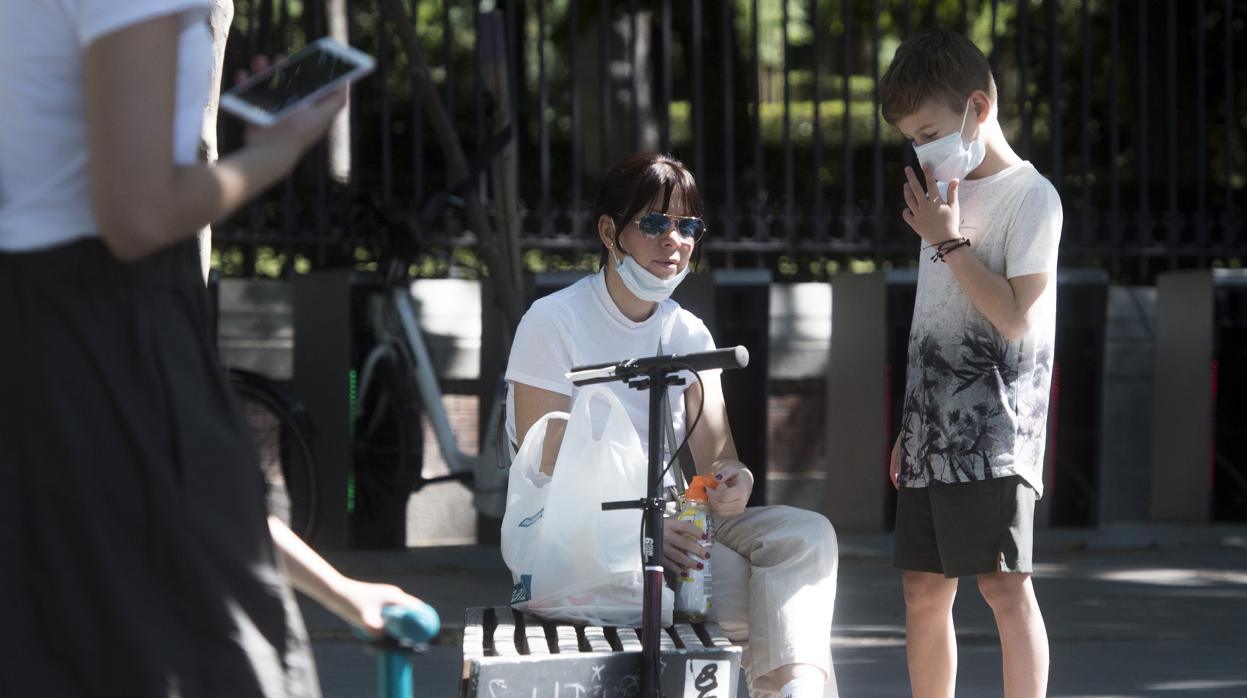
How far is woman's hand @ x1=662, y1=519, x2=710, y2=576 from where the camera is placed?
3.55 metres

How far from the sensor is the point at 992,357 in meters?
3.78

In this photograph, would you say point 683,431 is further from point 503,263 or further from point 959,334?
point 503,263

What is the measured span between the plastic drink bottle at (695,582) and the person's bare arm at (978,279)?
711 mm

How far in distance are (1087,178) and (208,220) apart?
7.43m

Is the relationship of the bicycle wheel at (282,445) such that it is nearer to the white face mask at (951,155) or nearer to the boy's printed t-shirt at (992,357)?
the boy's printed t-shirt at (992,357)

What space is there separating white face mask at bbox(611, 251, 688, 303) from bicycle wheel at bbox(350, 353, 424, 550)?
3.59 meters

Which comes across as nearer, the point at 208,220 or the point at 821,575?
the point at 208,220

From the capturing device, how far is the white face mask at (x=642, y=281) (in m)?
3.87

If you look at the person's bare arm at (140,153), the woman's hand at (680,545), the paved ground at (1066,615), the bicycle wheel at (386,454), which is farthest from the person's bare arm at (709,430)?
the bicycle wheel at (386,454)

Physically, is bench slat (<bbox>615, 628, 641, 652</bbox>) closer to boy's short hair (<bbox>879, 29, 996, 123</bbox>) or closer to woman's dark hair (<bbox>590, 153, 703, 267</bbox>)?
woman's dark hair (<bbox>590, 153, 703, 267</bbox>)

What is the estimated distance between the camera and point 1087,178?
28.8 ft

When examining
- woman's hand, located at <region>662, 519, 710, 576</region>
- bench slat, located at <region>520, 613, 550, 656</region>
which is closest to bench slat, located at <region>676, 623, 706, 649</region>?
woman's hand, located at <region>662, 519, 710, 576</region>

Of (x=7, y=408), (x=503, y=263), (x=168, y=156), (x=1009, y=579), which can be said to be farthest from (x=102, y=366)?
(x=503, y=263)

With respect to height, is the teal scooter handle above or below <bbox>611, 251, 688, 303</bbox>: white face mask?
below
